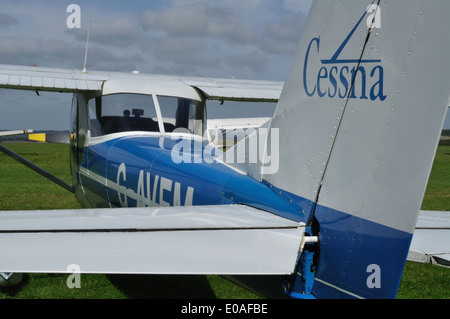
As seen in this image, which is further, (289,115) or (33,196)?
(33,196)

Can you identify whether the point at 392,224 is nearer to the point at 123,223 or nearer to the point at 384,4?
the point at 384,4

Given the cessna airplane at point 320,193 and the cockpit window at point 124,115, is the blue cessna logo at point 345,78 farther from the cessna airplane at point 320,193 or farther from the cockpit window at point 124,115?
the cockpit window at point 124,115

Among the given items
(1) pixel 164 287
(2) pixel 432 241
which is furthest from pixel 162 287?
(2) pixel 432 241

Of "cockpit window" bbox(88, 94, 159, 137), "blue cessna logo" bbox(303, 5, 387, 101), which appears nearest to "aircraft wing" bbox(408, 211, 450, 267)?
"blue cessna logo" bbox(303, 5, 387, 101)

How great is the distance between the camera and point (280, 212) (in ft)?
10.2

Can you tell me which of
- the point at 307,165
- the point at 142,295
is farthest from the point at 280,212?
the point at 142,295

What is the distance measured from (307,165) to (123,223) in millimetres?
1075

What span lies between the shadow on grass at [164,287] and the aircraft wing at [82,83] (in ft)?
7.48

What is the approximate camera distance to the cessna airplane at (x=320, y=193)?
2.28 metres

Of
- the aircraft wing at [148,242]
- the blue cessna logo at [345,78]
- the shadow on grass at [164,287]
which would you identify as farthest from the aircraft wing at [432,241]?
the shadow on grass at [164,287]

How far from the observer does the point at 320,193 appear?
2848 millimetres

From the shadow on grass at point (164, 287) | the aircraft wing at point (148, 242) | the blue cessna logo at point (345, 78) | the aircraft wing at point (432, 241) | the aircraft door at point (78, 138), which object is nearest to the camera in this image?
the aircraft wing at point (148, 242)

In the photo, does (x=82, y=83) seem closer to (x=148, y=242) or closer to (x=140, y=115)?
(x=140, y=115)

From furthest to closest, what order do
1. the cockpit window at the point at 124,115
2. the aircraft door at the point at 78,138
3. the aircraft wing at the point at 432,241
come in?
the aircraft door at the point at 78,138
the cockpit window at the point at 124,115
the aircraft wing at the point at 432,241
